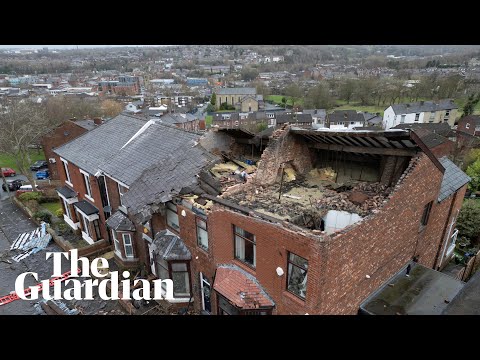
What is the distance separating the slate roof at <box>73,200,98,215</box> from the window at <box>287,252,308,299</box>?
1506 centimetres

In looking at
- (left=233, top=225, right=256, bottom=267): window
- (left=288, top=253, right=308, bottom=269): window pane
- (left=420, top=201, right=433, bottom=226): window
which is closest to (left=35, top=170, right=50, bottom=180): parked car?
Result: (left=233, top=225, right=256, bottom=267): window

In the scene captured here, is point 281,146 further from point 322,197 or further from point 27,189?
point 27,189

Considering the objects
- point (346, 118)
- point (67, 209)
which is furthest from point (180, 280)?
point (346, 118)

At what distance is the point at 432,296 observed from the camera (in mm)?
12070

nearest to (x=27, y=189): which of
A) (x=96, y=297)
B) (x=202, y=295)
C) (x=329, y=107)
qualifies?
(x=96, y=297)

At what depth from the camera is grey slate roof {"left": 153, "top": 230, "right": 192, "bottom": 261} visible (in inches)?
545

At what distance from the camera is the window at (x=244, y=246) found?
1092 cm

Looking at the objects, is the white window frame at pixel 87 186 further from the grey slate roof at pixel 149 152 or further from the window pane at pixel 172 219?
the window pane at pixel 172 219

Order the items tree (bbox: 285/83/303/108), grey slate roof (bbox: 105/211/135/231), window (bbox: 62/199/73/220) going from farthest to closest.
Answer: tree (bbox: 285/83/303/108), window (bbox: 62/199/73/220), grey slate roof (bbox: 105/211/135/231)

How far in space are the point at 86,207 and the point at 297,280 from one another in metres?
16.3

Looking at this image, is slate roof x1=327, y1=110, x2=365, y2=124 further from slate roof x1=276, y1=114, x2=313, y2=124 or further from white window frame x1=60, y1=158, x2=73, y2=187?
white window frame x1=60, y1=158, x2=73, y2=187

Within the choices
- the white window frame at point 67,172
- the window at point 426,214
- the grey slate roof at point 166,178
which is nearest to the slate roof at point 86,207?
the white window frame at point 67,172

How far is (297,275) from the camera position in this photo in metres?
9.84

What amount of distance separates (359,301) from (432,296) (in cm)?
320
